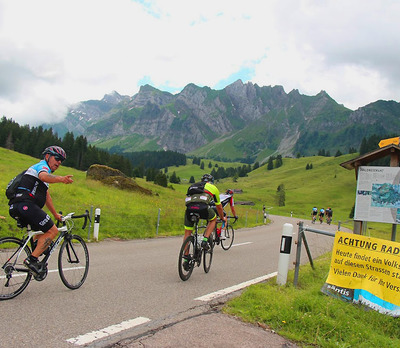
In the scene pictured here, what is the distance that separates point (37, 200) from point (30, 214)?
25 cm

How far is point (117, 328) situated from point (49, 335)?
0.82m

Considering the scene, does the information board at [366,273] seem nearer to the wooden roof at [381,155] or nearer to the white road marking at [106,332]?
the wooden roof at [381,155]

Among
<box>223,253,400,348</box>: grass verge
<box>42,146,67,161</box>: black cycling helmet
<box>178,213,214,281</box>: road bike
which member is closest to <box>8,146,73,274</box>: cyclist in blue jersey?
<box>42,146,67,161</box>: black cycling helmet

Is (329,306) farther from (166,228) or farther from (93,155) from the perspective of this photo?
(93,155)

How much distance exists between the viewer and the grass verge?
4.44m

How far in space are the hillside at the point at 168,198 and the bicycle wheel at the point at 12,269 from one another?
6747 millimetres

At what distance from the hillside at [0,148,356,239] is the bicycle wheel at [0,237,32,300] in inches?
266

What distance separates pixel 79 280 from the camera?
634 centimetres

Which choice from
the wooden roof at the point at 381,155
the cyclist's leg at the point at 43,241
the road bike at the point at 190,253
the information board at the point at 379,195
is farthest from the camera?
the road bike at the point at 190,253

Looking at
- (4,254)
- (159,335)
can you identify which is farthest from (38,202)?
(159,335)

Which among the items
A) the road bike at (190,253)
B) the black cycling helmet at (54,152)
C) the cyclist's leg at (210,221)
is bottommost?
the road bike at (190,253)

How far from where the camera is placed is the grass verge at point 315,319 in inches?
175

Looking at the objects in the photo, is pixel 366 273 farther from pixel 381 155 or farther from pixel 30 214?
pixel 30 214

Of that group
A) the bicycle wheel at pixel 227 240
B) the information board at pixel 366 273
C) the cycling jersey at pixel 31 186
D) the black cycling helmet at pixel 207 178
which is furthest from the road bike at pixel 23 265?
Result: the bicycle wheel at pixel 227 240
